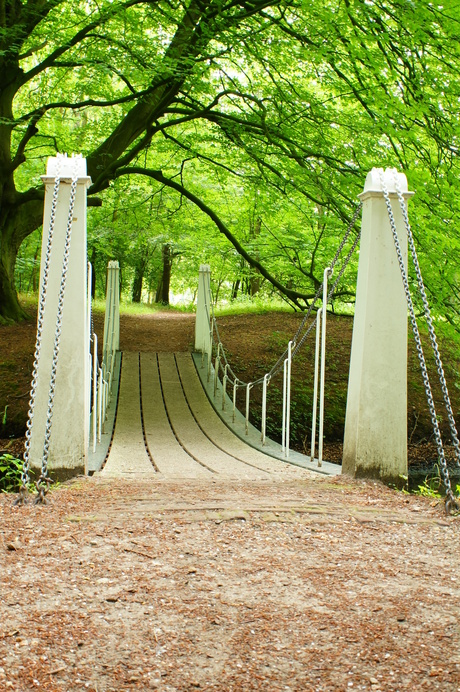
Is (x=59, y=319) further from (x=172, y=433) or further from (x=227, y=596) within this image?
(x=172, y=433)

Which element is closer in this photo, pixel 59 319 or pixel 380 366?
pixel 59 319

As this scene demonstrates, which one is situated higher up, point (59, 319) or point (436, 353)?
point (59, 319)

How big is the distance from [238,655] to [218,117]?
9456mm

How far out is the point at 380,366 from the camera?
4703mm

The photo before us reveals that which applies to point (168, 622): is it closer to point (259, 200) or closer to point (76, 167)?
point (76, 167)

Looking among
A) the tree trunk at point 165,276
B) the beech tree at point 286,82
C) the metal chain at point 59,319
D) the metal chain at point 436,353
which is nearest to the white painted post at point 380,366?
the metal chain at point 436,353

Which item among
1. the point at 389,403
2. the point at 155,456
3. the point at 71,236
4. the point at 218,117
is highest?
the point at 218,117

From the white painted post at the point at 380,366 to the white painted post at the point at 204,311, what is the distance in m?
7.94

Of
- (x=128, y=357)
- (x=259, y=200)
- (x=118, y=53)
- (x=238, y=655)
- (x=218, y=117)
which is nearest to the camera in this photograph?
(x=238, y=655)

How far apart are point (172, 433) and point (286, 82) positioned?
211 inches

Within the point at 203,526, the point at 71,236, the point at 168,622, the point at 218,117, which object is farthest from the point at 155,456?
the point at 218,117

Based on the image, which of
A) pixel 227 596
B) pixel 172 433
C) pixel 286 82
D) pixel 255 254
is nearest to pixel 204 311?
pixel 255 254

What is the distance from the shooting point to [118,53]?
8.80 meters

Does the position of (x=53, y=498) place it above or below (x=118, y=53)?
below
